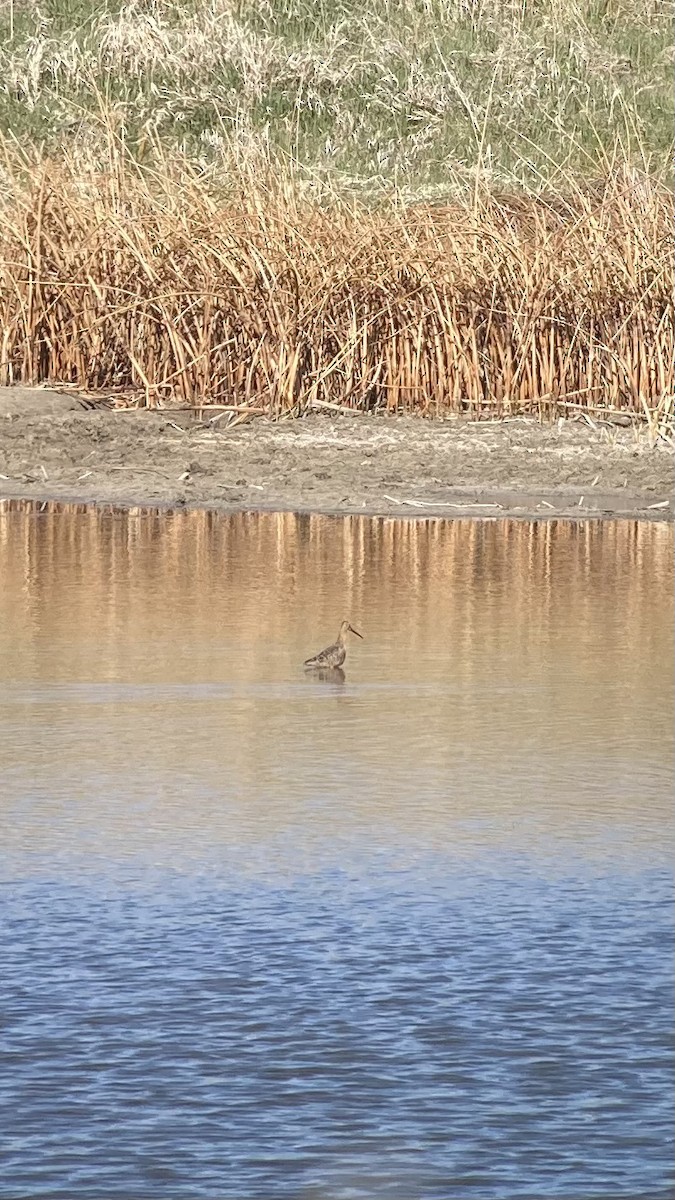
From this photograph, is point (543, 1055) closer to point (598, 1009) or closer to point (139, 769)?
point (598, 1009)

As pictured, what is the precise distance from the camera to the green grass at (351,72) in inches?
1642

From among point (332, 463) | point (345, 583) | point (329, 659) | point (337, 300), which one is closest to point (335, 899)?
point (329, 659)

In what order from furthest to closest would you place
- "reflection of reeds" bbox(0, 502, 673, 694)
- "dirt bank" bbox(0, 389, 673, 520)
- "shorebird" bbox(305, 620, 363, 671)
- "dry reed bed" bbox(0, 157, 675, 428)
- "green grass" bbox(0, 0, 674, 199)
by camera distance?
"green grass" bbox(0, 0, 674, 199)
"dry reed bed" bbox(0, 157, 675, 428)
"dirt bank" bbox(0, 389, 673, 520)
"reflection of reeds" bbox(0, 502, 673, 694)
"shorebird" bbox(305, 620, 363, 671)

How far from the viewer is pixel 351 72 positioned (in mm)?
43812

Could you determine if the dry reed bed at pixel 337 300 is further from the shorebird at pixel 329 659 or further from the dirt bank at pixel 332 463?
the shorebird at pixel 329 659

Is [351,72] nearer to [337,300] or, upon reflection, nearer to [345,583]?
[337,300]

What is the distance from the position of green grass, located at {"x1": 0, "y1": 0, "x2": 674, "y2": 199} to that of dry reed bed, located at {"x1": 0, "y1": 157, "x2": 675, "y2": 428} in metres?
22.3

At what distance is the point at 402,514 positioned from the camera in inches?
528

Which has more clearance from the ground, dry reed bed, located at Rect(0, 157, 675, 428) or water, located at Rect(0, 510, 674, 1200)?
dry reed bed, located at Rect(0, 157, 675, 428)

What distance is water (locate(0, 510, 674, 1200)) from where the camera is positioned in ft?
11.9

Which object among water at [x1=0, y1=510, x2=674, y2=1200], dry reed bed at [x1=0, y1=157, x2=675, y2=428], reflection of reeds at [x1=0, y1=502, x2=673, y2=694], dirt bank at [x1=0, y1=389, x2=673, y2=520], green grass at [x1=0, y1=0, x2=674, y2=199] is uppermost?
green grass at [x1=0, y1=0, x2=674, y2=199]

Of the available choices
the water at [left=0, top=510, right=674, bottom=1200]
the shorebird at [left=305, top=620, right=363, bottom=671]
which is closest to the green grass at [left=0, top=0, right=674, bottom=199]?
the water at [left=0, top=510, right=674, bottom=1200]

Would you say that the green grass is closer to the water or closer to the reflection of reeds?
the reflection of reeds

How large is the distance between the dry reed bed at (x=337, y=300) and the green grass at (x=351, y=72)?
22.3 meters
